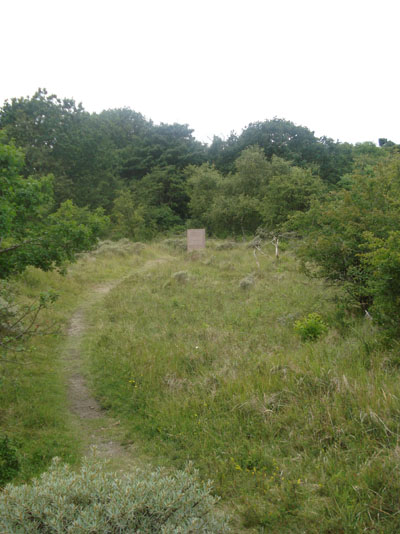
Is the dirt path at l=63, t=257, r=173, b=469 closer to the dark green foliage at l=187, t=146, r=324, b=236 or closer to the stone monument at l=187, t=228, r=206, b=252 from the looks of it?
the dark green foliage at l=187, t=146, r=324, b=236

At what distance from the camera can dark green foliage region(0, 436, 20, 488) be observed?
3.68 metres

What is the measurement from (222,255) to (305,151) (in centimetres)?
2665

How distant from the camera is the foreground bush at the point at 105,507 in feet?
7.04

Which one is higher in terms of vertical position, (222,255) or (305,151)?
(305,151)

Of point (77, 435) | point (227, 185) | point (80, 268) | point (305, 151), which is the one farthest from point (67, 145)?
point (77, 435)

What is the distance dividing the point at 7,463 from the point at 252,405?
2775 mm

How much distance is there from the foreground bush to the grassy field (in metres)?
A: 1.13

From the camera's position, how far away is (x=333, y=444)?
3.73m

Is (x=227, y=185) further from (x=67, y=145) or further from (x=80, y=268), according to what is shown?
(x=80, y=268)

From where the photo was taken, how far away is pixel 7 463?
3748 millimetres

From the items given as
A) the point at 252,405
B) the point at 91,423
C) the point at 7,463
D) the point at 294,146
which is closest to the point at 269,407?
the point at 252,405

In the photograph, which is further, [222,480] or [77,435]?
[77,435]

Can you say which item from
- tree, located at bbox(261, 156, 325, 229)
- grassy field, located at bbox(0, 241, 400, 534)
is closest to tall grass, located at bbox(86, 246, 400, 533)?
grassy field, located at bbox(0, 241, 400, 534)

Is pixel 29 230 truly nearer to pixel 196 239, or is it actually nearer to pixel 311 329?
pixel 311 329
